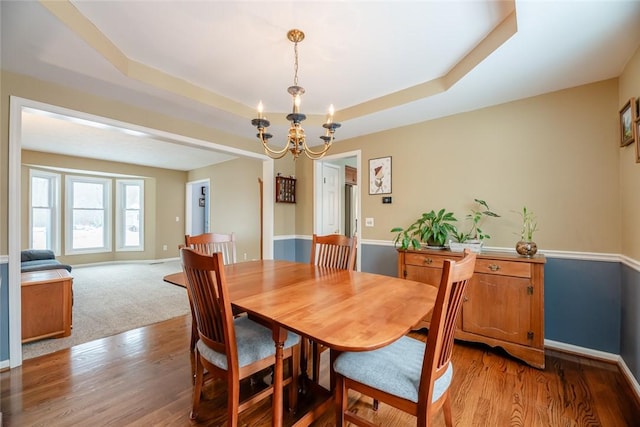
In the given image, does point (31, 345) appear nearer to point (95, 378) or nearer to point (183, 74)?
point (95, 378)

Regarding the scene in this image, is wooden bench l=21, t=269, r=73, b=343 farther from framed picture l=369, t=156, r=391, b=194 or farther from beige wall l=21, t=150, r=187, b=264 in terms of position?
beige wall l=21, t=150, r=187, b=264

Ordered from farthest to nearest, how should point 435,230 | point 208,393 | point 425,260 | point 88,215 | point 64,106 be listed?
point 88,215
point 435,230
point 425,260
point 64,106
point 208,393

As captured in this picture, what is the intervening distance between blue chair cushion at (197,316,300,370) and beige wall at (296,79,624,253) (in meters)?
2.29

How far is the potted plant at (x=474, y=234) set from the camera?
254 centimetres

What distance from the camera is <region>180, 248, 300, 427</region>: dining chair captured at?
1.20m

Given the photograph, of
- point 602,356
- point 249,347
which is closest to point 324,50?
point 249,347

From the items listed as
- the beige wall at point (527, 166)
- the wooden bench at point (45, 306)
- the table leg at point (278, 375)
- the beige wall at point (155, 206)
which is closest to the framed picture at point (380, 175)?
the beige wall at point (527, 166)

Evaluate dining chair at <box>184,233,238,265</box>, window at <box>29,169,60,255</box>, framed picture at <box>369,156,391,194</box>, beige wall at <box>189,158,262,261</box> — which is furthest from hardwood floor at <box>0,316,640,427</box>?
window at <box>29,169,60,255</box>

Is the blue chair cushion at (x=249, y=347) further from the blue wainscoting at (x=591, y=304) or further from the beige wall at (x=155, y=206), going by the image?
the beige wall at (x=155, y=206)

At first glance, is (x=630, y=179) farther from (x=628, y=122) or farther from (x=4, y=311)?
(x=4, y=311)

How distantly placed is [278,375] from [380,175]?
277 cm

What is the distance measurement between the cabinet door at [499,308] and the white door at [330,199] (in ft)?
8.01

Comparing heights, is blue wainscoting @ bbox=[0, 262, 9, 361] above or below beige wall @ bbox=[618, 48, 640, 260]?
below

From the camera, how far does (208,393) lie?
1816 mm
